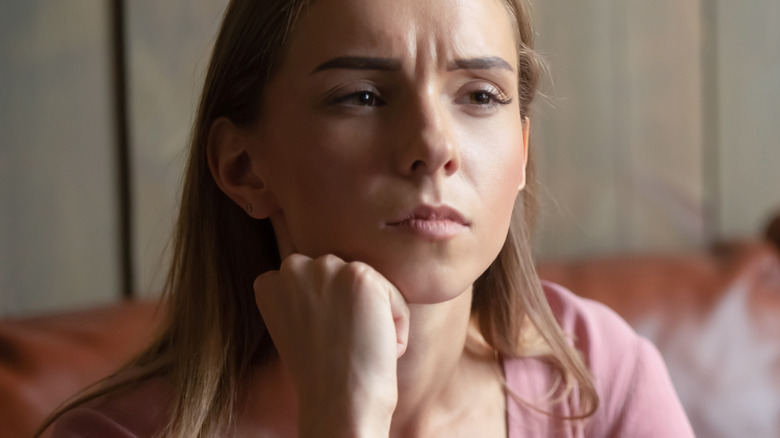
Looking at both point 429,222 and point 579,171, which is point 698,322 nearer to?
point 579,171

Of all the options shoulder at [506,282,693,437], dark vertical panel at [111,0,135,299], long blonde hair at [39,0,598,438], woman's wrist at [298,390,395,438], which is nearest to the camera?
woman's wrist at [298,390,395,438]

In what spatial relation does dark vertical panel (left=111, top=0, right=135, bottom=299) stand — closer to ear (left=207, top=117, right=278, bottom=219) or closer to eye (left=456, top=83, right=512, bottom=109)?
ear (left=207, top=117, right=278, bottom=219)

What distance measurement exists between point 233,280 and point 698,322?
84 cm

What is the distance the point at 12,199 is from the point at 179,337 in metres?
0.48

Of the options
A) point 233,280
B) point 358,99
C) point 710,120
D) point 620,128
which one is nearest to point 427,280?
point 358,99

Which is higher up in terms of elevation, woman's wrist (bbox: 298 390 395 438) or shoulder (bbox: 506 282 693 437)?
woman's wrist (bbox: 298 390 395 438)

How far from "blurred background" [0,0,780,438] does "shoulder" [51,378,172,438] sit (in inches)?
8.1

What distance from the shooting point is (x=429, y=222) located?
34.4 inches

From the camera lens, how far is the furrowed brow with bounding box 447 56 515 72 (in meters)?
0.91

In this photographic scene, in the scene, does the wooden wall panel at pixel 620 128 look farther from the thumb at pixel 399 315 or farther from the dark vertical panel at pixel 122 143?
the thumb at pixel 399 315

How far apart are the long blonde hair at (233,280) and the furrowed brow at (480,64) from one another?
10 centimetres

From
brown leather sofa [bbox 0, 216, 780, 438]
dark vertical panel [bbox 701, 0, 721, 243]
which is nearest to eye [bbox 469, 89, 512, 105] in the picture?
brown leather sofa [bbox 0, 216, 780, 438]

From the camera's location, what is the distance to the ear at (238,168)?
1008 millimetres

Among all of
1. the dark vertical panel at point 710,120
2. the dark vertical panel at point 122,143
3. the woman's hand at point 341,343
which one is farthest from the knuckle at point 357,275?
the dark vertical panel at point 710,120
